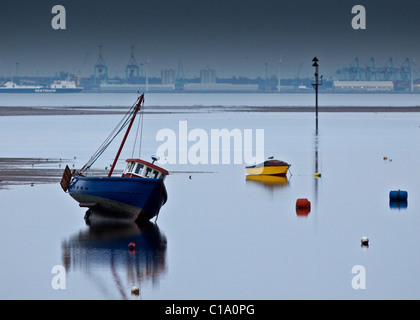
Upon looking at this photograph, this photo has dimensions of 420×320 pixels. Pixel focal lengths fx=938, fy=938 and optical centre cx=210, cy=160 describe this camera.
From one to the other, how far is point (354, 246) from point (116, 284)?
12.3m

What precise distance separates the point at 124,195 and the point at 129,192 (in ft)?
1.16

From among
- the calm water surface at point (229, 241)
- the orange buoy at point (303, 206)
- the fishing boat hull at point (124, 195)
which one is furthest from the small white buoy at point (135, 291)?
the orange buoy at point (303, 206)

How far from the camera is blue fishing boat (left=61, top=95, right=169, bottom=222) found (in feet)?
149

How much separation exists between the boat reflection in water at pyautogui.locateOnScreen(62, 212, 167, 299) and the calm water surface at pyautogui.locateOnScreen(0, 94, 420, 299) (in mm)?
50

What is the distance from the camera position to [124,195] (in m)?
Result: 45.4

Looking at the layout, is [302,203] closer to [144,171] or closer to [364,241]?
[144,171]

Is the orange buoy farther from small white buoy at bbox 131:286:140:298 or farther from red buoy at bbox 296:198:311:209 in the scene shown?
small white buoy at bbox 131:286:140:298

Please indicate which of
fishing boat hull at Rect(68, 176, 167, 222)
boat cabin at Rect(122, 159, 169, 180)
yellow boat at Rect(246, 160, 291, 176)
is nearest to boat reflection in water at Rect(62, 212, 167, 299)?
fishing boat hull at Rect(68, 176, 167, 222)

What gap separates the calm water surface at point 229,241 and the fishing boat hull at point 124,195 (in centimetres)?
89

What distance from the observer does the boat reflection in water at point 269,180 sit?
209 ft

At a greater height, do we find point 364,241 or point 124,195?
point 124,195

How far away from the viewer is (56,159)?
80000 mm

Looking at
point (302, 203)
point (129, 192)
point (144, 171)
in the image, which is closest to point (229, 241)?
point (129, 192)
